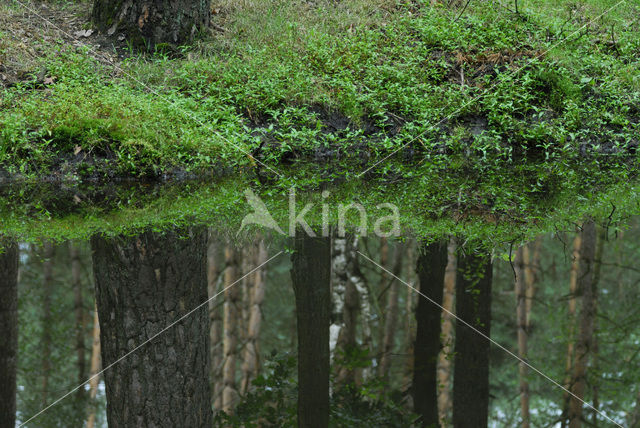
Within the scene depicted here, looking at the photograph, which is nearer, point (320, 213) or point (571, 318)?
point (571, 318)

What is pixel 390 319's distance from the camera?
5.16 m

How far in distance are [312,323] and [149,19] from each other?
20.7ft

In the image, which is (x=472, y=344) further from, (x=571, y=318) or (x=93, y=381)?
(x=93, y=381)

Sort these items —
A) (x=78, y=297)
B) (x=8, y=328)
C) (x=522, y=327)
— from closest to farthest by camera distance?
(x=522, y=327) < (x=8, y=328) < (x=78, y=297)

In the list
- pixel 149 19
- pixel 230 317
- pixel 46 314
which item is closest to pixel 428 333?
pixel 46 314

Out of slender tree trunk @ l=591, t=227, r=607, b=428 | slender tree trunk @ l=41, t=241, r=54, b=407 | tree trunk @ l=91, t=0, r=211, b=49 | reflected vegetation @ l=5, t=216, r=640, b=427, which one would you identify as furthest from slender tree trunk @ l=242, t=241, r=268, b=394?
tree trunk @ l=91, t=0, r=211, b=49

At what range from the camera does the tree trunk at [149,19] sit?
938 centimetres

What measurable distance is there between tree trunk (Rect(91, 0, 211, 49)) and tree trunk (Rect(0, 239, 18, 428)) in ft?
16.0

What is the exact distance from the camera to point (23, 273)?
18.4 ft

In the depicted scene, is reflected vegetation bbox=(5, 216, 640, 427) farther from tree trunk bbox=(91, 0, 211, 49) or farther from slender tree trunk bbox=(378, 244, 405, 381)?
tree trunk bbox=(91, 0, 211, 49)

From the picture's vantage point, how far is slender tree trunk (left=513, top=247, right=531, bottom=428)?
11.1 feet

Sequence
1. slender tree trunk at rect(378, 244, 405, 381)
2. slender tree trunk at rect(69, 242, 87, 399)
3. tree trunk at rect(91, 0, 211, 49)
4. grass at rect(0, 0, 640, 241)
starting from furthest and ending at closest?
tree trunk at rect(91, 0, 211, 49) < grass at rect(0, 0, 640, 241) < slender tree trunk at rect(69, 242, 87, 399) < slender tree trunk at rect(378, 244, 405, 381)

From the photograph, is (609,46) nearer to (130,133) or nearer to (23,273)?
(130,133)

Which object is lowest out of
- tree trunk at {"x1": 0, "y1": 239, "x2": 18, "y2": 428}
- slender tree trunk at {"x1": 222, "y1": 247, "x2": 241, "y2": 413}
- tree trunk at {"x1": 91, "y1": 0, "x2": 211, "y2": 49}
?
Result: slender tree trunk at {"x1": 222, "y1": 247, "x2": 241, "y2": 413}
